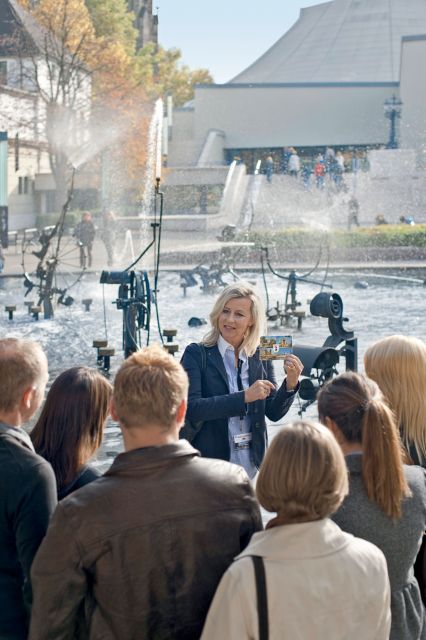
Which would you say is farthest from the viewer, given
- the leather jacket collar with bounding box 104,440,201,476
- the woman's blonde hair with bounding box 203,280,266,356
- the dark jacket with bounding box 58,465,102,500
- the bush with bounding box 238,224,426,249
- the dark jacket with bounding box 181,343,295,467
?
the bush with bounding box 238,224,426,249

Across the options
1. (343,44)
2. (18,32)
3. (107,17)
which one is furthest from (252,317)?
(343,44)

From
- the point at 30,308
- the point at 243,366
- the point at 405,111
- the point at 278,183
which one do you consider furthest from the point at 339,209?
the point at 243,366

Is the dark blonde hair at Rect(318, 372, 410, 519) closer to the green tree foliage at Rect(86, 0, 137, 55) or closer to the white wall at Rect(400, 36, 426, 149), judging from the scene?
the green tree foliage at Rect(86, 0, 137, 55)

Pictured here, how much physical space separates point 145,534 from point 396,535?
0.84m

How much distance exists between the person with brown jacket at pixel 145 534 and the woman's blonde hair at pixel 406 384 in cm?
97

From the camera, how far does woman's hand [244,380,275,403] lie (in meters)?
4.88

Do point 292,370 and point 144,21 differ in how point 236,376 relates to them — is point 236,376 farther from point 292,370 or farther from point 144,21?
point 144,21

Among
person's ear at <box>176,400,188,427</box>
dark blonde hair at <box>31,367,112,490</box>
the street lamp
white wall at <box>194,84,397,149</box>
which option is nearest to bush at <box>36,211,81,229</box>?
white wall at <box>194,84,397,149</box>

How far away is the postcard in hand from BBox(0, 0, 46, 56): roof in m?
46.6

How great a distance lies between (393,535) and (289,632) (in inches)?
27.3

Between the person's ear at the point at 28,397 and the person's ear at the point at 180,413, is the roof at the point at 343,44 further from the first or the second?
the person's ear at the point at 180,413

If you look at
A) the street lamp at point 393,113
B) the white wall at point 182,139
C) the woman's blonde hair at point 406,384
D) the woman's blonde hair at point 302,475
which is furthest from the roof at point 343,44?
the woman's blonde hair at point 302,475

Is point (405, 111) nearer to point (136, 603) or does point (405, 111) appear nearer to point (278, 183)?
point (278, 183)

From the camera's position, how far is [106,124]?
50312 mm
